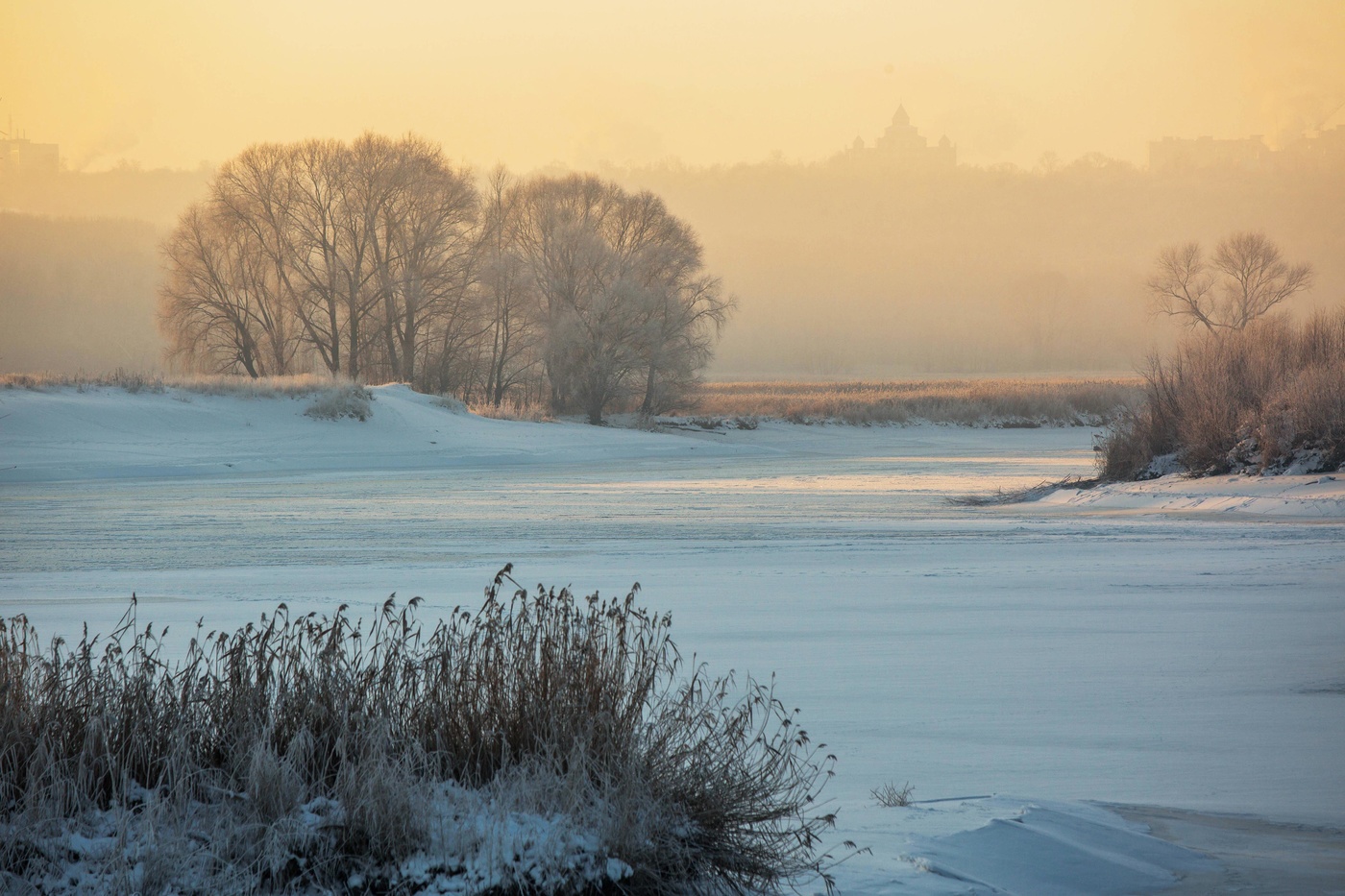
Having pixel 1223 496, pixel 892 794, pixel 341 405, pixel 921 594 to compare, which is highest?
pixel 341 405

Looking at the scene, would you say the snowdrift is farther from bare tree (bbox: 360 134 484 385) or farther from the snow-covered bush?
bare tree (bbox: 360 134 484 385)

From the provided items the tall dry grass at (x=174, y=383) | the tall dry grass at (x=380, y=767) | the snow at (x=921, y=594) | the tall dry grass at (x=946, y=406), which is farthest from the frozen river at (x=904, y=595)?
the tall dry grass at (x=946, y=406)

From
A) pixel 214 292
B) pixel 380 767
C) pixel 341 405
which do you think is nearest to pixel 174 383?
pixel 341 405

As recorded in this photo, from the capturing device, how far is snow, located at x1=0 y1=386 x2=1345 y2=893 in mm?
5121

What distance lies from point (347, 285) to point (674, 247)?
1685 cm

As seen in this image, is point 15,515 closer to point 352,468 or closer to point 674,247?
point 352,468

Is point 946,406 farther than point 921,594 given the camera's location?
Yes

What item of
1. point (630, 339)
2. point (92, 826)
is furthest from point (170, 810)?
point (630, 339)

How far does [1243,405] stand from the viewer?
21.3 metres

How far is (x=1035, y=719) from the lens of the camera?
645cm

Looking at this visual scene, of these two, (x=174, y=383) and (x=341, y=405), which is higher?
(x=174, y=383)

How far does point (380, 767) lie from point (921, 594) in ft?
25.3

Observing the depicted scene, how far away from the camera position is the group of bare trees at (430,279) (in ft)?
168

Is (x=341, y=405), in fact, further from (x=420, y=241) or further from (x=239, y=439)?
(x=420, y=241)
